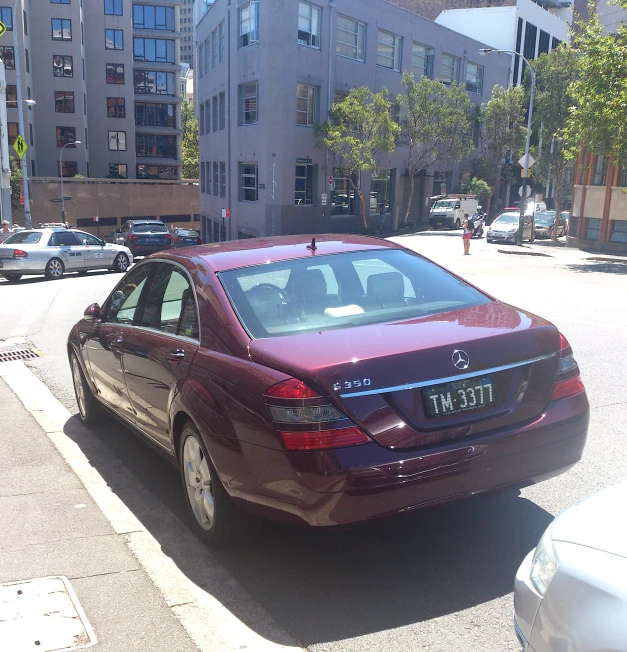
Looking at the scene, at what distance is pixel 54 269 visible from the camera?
2348 centimetres

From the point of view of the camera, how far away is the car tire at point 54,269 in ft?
76.3

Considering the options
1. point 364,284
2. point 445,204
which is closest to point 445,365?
point 364,284

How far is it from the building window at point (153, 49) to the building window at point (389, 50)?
34422mm

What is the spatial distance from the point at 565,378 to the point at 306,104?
129 feet

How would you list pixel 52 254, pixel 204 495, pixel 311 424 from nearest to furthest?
pixel 311 424, pixel 204 495, pixel 52 254

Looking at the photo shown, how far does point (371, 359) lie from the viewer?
Result: 11.8ft

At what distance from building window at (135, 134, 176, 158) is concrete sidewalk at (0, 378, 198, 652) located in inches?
2877

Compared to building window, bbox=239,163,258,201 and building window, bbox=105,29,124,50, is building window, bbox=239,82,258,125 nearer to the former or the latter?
building window, bbox=239,163,258,201

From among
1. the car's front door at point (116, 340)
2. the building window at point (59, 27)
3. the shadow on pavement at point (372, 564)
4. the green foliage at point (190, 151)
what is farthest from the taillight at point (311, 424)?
the green foliage at point (190, 151)

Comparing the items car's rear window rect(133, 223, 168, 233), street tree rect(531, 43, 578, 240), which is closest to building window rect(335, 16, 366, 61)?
street tree rect(531, 43, 578, 240)

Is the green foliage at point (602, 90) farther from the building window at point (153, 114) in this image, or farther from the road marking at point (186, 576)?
the building window at point (153, 114)

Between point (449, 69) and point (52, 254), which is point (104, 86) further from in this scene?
point (52, 254)

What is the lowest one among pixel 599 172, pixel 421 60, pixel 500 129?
pixel 599 172

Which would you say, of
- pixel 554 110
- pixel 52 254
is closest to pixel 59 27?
pixel 554 110
